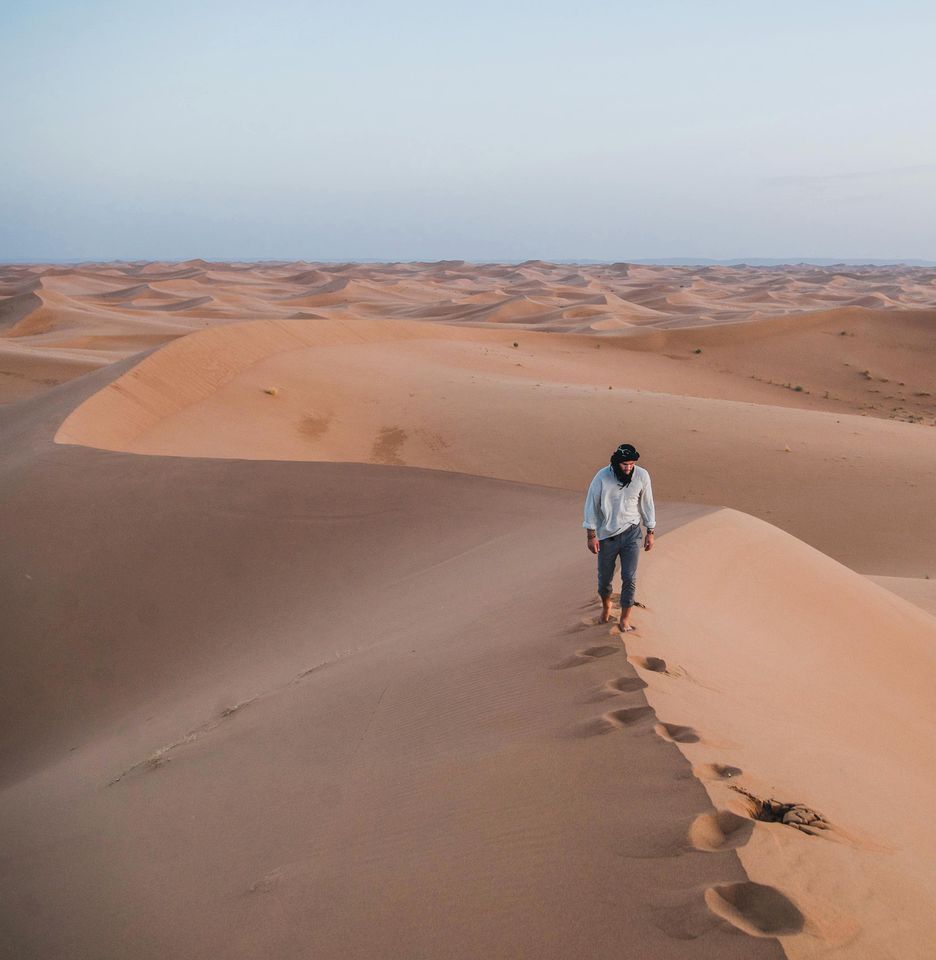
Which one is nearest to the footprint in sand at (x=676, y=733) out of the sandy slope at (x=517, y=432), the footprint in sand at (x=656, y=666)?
the footprint in sand at (x=656, y=666)

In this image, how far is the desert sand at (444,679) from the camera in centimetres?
288

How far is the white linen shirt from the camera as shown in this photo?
507 cm

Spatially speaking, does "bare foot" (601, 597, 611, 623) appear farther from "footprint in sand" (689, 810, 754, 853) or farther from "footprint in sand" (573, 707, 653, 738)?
"footprint in sand" (689, 810, 754, 853)

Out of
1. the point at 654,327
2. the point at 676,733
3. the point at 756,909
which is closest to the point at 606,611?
the point at 676,733

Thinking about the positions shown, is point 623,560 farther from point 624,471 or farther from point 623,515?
point 624,471

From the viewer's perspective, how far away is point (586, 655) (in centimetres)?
478

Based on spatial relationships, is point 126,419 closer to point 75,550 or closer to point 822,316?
point 75,550

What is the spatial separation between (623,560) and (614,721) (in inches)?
58.2

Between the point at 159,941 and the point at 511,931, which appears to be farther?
the point at 159,941

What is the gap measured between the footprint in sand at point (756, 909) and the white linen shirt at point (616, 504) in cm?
264

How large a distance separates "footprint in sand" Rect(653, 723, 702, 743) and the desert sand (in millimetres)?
17

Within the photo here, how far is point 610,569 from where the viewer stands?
17.3ft

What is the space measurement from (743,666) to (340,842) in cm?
293

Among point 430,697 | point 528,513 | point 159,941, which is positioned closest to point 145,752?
point 430,697
